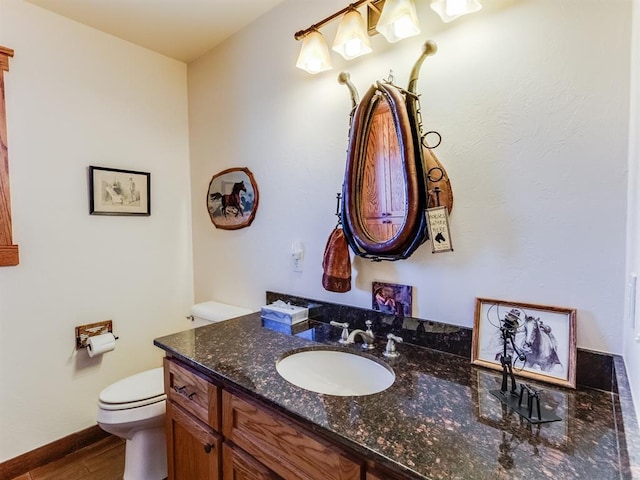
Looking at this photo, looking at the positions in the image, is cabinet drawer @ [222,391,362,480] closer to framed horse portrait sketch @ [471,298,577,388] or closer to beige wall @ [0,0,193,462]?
framed horse portrait sketch @ [471,298,577,388]

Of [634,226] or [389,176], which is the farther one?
[389,176]

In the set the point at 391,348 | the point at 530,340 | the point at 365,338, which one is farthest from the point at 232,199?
the point at 530,340

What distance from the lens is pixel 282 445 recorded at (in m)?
0.92

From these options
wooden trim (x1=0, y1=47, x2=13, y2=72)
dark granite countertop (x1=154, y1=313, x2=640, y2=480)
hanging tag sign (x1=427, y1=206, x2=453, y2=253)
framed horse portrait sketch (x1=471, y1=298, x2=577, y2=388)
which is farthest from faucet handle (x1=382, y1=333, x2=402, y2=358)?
wooden trim (x1=0, y1=47, x2=13, y2=72)

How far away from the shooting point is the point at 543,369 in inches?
38.8

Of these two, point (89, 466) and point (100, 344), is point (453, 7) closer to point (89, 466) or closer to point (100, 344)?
point (100, 344)

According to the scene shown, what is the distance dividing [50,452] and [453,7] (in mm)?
2800

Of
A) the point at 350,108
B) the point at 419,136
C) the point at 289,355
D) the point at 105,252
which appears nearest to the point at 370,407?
the point at 289,355

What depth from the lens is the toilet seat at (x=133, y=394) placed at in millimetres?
1584

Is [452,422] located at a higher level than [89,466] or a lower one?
higher

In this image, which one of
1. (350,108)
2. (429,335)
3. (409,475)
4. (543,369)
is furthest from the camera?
(350,108)

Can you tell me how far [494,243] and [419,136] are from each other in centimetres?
45

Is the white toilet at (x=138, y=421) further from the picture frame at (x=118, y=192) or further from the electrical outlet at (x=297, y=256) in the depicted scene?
the picture frame at (x=118, y=192)

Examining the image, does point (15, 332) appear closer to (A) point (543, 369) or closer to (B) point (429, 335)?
(B) point (429, 335)
